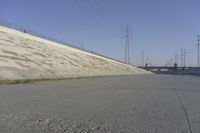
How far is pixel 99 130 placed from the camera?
263 inches

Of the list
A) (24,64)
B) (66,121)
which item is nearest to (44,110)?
(66,121)

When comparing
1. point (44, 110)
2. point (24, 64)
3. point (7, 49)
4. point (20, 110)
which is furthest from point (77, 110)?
point (7, 49)

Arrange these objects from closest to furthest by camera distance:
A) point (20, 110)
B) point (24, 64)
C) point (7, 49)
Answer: point (20, 110), point (24, 64), point (7, 49)

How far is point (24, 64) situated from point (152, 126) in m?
27.4

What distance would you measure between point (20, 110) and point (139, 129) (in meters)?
3.79

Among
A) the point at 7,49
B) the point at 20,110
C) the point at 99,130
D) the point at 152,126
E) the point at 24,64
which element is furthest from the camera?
the point at 7,49

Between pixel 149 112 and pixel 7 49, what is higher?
pixel 7 49

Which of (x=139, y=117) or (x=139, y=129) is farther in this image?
(x=139, y=117)

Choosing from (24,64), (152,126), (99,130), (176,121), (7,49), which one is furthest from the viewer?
(7,49)

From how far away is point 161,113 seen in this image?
9.38 m

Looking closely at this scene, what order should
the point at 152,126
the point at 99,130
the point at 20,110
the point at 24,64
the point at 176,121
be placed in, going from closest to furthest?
1. the point at 99,130
2. the point at 152,126
3. the point at 176,121
4. the point at 20,110
5. the point at 24,64

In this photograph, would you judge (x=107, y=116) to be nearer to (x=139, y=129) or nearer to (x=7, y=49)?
(x=139, y=129)

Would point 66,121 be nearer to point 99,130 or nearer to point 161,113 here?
point 99,130

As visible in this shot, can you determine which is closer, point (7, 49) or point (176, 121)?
point (176, 121)
